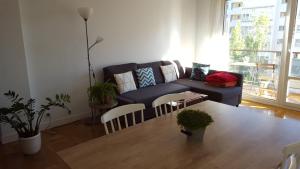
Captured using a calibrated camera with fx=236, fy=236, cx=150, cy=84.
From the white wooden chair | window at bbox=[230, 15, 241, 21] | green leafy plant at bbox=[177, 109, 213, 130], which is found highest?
window at bbox=[230, 15, 241, 21]

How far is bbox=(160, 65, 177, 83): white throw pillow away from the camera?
4.68 metres

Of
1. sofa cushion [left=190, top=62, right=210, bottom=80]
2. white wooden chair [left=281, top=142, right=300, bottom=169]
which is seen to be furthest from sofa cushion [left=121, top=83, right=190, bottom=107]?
white wooden chair [left=281, top=142, right=300, bottom=169]

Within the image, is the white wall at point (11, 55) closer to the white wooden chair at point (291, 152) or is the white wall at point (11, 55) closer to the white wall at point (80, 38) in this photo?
the white wall at point (80, 38)

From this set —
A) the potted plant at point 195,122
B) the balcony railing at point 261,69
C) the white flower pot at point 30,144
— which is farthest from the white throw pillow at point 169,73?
the potted plant at point 195,122

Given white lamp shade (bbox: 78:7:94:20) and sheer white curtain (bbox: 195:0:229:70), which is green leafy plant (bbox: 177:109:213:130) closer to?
white lamp shade (bbox: 78:7:94:20)

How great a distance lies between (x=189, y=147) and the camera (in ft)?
4.70

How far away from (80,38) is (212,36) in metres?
3.04

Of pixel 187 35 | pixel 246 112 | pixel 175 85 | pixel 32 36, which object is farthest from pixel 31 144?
pixel 187 35

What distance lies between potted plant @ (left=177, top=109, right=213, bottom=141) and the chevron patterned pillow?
9.00 feet

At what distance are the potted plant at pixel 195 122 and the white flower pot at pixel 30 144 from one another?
6.56 feet

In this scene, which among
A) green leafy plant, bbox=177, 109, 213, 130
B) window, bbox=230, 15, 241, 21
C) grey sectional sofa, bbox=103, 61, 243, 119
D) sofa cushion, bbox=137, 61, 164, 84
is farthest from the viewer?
window, bbox=230, 15, 241, 21

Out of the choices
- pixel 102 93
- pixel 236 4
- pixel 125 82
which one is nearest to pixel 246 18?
pixel 236 4

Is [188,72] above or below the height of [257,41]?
below

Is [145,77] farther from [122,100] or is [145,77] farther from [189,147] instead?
[189,147]
